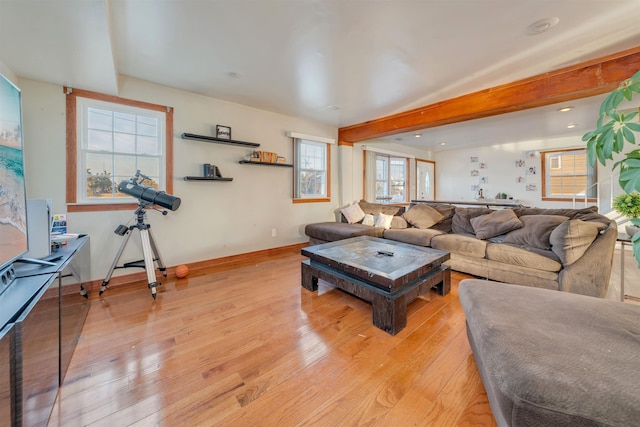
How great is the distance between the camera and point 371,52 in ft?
7.72

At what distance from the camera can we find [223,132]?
350 cm

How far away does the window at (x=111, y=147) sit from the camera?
2.62m

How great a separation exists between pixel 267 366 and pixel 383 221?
10.6ft

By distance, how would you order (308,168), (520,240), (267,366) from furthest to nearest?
1. (308,168)
2. (520,240)
3. (267,366)

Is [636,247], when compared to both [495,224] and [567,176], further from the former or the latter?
[567,176]

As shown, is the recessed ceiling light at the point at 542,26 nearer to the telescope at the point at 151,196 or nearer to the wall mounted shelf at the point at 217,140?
the wall mounted shelf at the point at 217,140

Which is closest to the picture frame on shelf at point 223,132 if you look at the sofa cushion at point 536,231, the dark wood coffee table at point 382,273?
the dark wood coffee table at point 382,273

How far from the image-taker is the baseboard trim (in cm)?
284


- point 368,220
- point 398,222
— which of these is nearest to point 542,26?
point 398,222

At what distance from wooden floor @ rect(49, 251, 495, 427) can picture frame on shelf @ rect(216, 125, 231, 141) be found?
218 cm

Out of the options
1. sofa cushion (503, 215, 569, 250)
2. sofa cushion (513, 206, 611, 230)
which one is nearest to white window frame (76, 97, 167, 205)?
sofa cushion (503, 215, 569, 250)

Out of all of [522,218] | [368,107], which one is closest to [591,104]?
[522,218]

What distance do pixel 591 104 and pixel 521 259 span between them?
9.41 feet

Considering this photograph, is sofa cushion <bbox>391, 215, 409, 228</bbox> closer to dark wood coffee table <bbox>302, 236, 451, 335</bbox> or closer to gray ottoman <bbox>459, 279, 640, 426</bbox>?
dark wood coffee table <bbox>302, 236, 451, 335</bbox>
